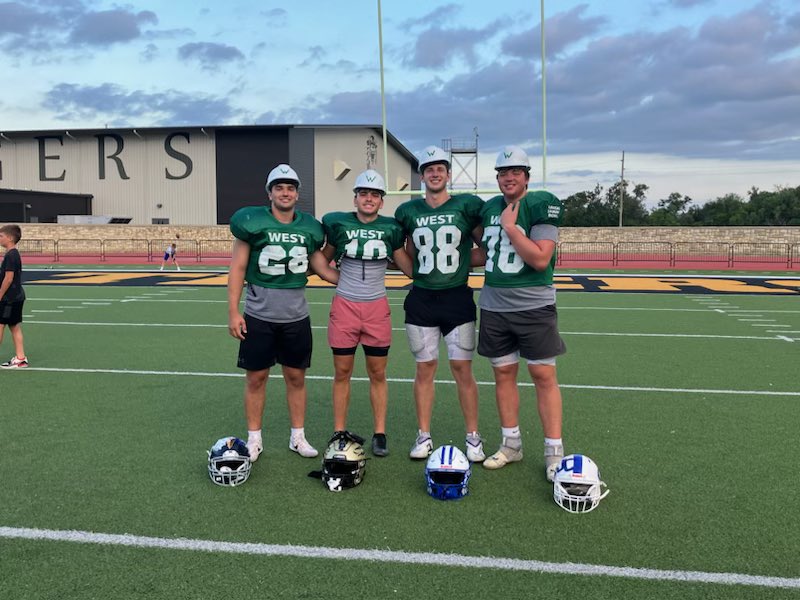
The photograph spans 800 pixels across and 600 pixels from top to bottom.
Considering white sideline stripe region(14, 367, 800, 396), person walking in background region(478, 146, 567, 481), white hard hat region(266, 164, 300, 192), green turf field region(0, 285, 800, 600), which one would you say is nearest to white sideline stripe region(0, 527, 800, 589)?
green turf field region(0, 285, 800, 600)

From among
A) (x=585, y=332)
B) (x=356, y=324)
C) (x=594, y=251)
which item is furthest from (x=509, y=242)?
(x=594, y=251)

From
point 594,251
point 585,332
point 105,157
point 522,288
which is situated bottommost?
point 585,332

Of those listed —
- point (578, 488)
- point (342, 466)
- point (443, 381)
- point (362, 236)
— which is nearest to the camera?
point (578, 488)

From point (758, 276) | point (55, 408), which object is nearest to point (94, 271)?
point (55, 408)

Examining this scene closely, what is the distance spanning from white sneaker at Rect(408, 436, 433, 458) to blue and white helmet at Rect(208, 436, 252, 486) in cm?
103

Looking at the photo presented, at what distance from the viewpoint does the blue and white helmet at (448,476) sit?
11.5 ft

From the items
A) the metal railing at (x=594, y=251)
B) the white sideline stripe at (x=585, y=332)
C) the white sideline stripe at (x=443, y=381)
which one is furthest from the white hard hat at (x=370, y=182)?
the metal railing at (x=594, y=251)

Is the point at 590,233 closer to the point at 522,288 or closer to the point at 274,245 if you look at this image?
the point at 522,288

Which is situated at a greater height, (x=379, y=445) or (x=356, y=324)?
(x=356, y=324)

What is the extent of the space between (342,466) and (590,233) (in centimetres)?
3029

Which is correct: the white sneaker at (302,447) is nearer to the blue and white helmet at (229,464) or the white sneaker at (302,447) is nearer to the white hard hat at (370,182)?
the blue and white helmet at (229,464)

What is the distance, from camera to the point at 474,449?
4.13 m

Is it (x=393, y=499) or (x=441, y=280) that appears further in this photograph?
(x=441, y=280)

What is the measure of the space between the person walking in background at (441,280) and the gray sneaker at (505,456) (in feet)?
0.38
